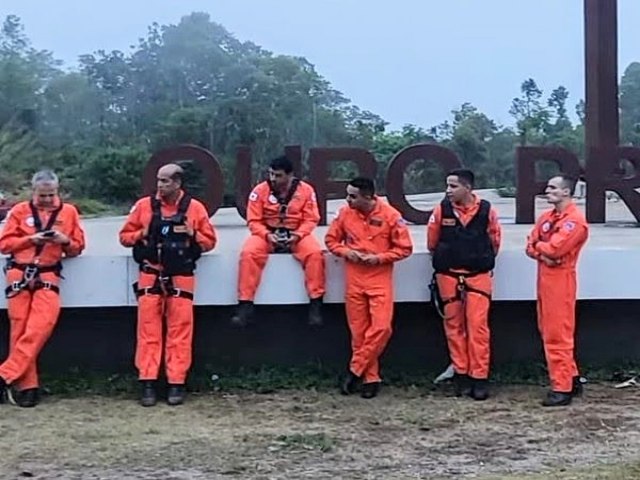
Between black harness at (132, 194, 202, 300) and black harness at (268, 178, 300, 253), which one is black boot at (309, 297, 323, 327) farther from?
black harness at (132, 194, 202, 300)

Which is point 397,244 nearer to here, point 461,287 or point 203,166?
point 461,287

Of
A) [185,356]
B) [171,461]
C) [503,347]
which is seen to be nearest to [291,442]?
[171,461]

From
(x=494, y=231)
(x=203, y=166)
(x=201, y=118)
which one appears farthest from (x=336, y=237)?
(x=201, y=118)

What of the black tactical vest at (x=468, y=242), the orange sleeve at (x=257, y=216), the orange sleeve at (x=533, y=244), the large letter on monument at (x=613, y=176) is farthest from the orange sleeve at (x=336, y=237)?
the large letter on monument at (x=613, y=176)

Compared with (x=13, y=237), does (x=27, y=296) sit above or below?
below

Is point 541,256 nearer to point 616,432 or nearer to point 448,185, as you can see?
point 448,185

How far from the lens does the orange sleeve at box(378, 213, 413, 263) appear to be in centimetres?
743

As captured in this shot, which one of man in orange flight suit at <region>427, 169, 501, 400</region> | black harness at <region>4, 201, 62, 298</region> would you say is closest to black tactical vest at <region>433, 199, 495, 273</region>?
man in orange flight suit at <region>427, 169, 501, 400</region>

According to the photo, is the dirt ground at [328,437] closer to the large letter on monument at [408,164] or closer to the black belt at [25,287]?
the black belt at [25,287]

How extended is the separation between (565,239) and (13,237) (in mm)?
3592

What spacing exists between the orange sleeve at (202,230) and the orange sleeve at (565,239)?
221cm

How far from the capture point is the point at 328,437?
6566mm

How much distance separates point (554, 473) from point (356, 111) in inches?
482

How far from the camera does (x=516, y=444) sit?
21.0ft
